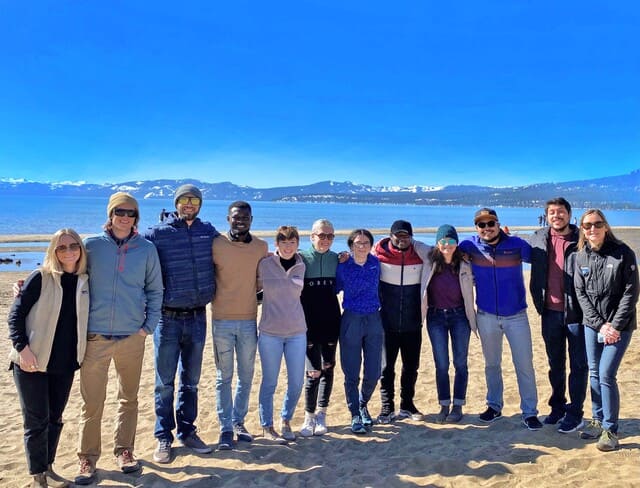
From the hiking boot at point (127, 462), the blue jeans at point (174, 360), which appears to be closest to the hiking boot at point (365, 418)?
the blue jeans at point (174, 360)

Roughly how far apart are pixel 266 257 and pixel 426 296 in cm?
196

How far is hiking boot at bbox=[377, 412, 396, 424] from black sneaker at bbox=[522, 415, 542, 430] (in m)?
1.51

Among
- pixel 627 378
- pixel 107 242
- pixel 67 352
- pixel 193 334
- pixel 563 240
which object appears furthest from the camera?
pixel 627 378

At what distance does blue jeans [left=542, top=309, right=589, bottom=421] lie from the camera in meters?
4.83

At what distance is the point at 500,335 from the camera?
17.2 feet

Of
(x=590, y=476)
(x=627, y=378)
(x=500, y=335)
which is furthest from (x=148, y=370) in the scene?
(x=627, y=378)

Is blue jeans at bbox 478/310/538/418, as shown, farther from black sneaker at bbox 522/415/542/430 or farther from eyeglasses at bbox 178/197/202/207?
eyeglasses at bbox 178/197/202/207

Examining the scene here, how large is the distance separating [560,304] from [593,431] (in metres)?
1.35

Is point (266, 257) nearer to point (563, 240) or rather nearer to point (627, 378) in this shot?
point (563, 240)

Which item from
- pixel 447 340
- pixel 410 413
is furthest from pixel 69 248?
pixel 410 413

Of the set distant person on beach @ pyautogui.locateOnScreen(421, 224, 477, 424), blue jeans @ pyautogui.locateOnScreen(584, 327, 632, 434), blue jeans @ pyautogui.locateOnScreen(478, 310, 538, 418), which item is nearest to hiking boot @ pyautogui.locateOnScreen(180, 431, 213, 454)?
distant person on beach @ pyautogui.locateOnScreen(421, 224, 477, 424)

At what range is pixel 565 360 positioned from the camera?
505 centimetres

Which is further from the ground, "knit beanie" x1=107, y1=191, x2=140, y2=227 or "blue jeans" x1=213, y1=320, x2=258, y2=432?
"knit beanie" x1=107, y1=191, x2=140, y2=227

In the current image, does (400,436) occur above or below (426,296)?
below
